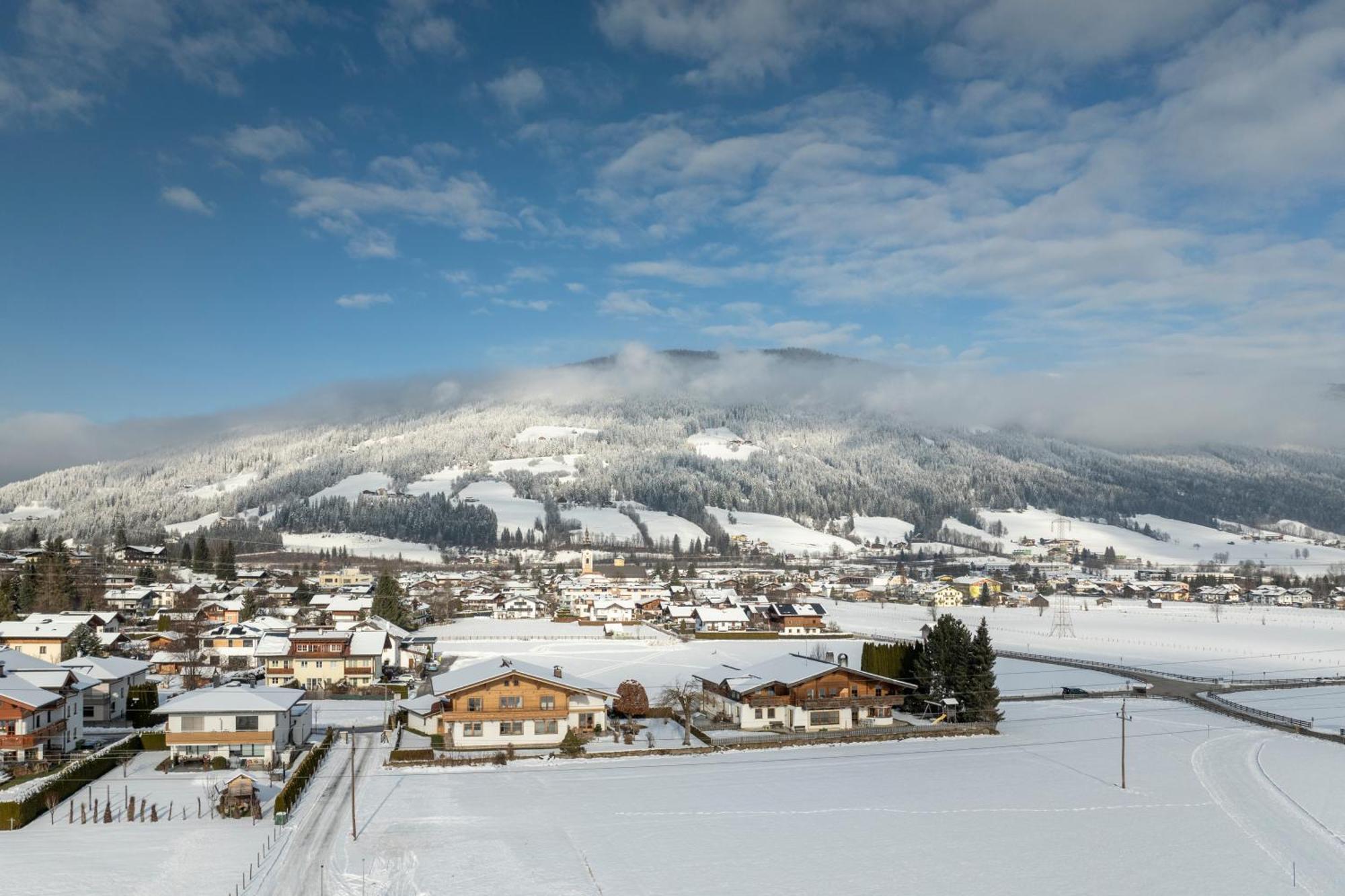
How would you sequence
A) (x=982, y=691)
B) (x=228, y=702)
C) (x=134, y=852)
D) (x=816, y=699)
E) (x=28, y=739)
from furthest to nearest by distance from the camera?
1. (x=982, y=691)
2. (x=816, y=699)
3. (x=228, y=702)
4. (x=28, y=739)
5. (x=134, y=852)

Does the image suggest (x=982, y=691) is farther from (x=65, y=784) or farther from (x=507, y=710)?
(x=65, y=784)

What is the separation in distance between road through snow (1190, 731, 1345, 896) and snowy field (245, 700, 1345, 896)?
0.09 metres

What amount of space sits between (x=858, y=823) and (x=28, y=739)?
28090mm

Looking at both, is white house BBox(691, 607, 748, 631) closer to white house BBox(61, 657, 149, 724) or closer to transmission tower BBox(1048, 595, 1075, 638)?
transmission tower BBox(1048, 595, 1075, 638)

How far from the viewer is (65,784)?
28.8 meters

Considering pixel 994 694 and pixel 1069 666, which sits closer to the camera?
pixel 994 694

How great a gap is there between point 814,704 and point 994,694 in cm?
825

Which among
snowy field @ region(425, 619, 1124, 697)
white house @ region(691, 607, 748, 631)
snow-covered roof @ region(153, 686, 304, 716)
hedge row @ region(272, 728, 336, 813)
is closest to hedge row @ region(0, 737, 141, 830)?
snow-covered roof @ region(153, 686, 304, 716)

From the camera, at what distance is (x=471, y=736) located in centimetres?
3791

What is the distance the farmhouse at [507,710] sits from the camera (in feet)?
124

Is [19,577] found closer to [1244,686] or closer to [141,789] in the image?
[141,789]

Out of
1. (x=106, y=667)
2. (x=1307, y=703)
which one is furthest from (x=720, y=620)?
(x=106, y=667)

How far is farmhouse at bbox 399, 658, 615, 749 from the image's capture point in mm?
37906

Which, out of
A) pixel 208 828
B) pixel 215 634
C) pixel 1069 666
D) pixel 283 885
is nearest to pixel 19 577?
pixel 215 634
